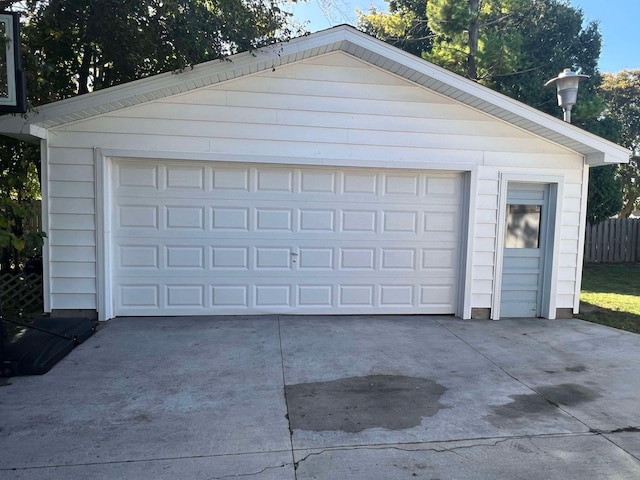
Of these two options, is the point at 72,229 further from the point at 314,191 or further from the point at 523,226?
the point at 523,226

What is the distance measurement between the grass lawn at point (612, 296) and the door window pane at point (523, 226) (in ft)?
5.31

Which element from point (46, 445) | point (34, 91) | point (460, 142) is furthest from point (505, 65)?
point (46, 445)

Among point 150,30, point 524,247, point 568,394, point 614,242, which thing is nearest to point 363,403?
point 568,394

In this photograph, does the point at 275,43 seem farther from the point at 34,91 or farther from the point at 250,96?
the point at 34,91

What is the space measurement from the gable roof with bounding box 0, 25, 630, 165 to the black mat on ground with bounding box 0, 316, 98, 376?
2451 mm

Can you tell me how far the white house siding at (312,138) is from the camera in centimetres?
596

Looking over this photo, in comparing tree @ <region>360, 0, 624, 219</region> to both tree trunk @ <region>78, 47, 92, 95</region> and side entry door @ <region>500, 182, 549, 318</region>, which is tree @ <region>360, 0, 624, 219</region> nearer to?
side entry door @ <region>500, 182, 549, 318</region>

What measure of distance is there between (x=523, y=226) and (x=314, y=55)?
419cm

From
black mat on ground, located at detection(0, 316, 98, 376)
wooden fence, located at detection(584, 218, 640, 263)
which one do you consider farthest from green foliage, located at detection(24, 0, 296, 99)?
wooden fence, located at detection(584, 218, 640, 263)

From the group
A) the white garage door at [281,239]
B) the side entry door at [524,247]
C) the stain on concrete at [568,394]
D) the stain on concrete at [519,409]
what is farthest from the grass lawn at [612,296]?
the stain on concrete at [519,409]

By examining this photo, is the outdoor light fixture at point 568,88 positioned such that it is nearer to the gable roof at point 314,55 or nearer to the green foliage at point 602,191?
the gable roof at point 314,55

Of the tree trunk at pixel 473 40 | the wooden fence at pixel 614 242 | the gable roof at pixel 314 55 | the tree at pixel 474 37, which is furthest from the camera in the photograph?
the wooden fence at pixel 614 242

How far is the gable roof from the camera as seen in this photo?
5.55 metres

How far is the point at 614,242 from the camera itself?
15.2 metres
